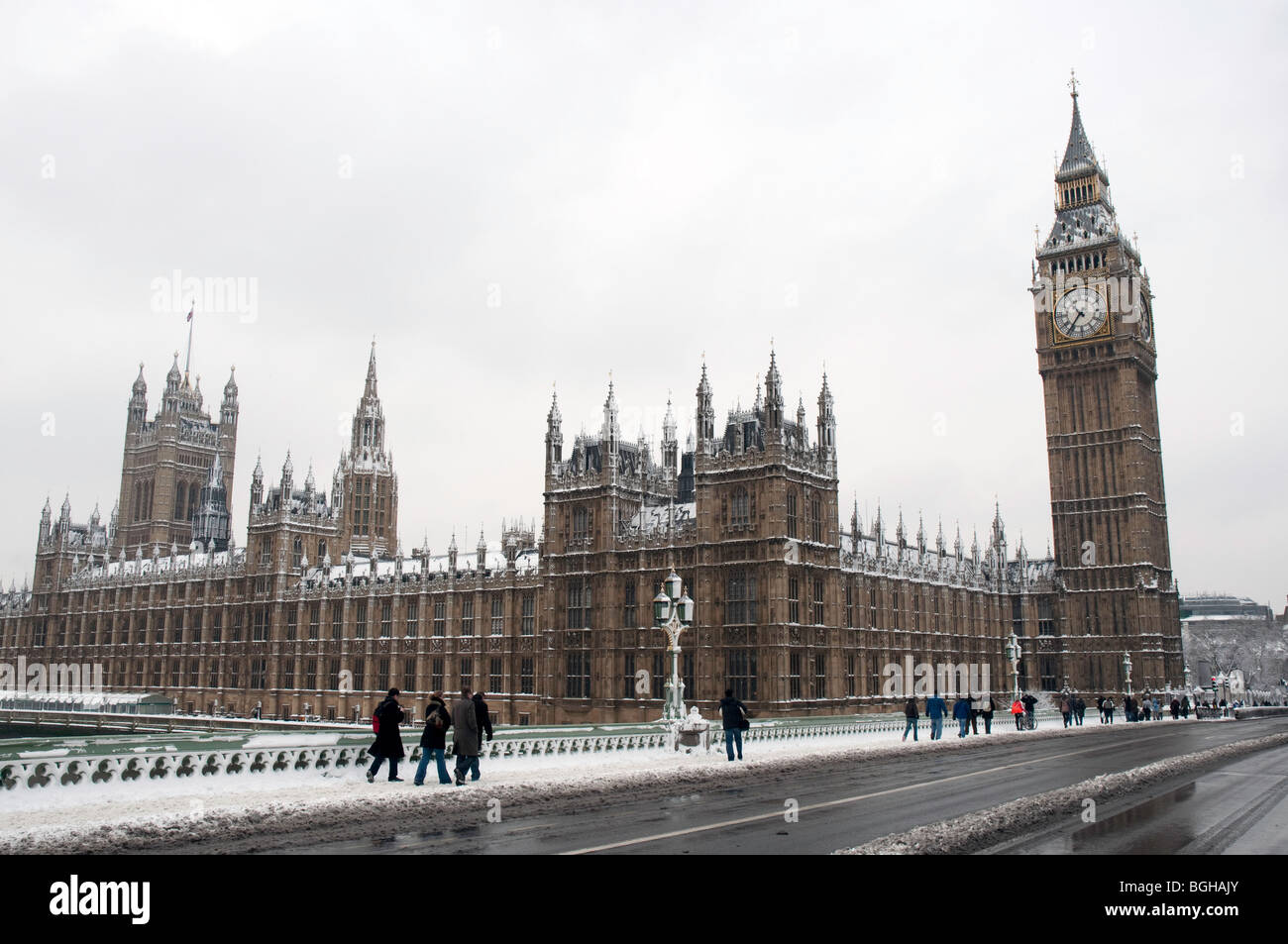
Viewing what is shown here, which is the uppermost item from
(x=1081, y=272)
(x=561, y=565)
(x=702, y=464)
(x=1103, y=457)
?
(x=1081, y=272)

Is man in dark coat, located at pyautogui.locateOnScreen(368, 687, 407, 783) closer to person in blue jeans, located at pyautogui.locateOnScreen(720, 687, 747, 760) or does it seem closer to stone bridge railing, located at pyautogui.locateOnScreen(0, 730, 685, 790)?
stone bridge railing, located at pyautogui.locateOnScreen(0, 730, 685, 790)

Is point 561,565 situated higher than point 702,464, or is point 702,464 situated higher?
point 702,464

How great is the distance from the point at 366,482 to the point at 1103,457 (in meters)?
69.0

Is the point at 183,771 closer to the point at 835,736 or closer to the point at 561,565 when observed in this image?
the point at 835,736

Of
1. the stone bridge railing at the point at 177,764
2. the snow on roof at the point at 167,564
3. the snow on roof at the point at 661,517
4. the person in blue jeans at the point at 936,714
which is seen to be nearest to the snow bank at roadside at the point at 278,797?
the stone bridge railing at the point at 177,764

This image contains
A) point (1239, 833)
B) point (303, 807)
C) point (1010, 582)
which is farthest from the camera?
point (1010, 582)

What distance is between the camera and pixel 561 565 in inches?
2328

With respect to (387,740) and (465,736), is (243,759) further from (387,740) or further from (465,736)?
(465,736)

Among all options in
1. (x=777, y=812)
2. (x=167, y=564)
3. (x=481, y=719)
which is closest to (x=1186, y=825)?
(x=777, y=812)

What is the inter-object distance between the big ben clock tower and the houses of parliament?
20cm

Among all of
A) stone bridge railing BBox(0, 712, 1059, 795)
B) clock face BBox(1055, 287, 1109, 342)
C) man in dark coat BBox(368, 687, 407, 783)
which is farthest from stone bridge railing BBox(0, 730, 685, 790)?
clock face BBox(1055, 287, 1109, 342)

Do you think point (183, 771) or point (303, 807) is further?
point (183, 771)

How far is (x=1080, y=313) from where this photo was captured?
86438mm
